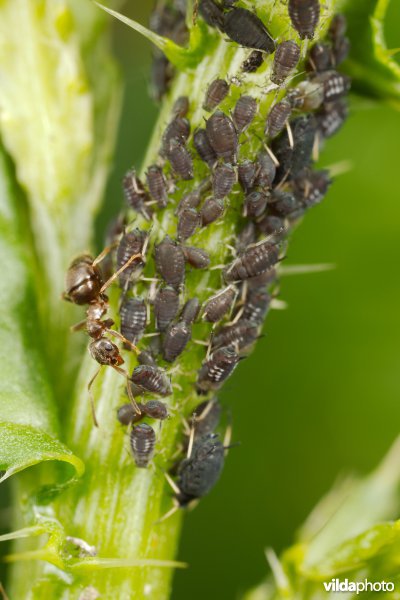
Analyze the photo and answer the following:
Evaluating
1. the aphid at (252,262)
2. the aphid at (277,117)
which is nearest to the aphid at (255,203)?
the aphid at (252,262)

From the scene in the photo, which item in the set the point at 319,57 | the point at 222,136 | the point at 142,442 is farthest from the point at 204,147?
the point at 142,442

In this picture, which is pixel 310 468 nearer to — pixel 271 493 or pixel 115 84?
pixel 271 493

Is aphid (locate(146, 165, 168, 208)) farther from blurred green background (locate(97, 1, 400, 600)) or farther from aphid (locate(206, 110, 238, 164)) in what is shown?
blurred green background (locate(97, 1, 400, 600))

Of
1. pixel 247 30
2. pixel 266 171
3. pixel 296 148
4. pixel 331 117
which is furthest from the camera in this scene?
pixel 331 117

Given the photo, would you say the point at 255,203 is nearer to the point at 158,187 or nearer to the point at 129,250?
the point at 158,187

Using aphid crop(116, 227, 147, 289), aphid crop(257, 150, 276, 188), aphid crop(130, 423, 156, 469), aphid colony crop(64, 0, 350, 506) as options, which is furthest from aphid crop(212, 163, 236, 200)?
aphid crop(130, 423, 156, 469)

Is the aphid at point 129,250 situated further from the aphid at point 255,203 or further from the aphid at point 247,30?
the aphid at point 247,30
